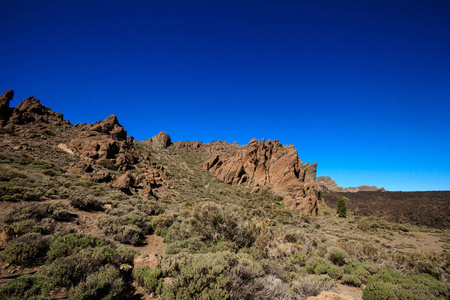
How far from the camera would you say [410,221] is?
31.5m

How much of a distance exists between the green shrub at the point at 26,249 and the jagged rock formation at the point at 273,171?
2776 centimetres

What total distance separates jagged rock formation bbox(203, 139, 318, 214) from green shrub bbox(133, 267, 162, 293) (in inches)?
1021

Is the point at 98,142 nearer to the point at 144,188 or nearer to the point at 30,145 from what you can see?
the point at 30,145

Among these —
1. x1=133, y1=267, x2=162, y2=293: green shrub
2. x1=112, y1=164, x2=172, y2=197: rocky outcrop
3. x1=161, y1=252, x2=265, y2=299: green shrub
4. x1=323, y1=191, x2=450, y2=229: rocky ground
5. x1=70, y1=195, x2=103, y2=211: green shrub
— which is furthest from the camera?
x1=323, y1=191, x2=450, y2=229: rocky ground

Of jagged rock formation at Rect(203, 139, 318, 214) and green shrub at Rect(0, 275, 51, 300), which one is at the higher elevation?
jagged rock formation at Rect(203, 139, 318, 214)

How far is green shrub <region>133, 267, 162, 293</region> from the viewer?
4723 millimetres

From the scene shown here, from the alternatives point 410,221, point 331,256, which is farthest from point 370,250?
point 410,221

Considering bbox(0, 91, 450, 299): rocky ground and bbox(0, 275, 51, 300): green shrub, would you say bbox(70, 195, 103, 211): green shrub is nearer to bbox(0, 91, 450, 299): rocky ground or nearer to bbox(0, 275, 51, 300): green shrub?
bbox(0, 91, 450, 299): rocky ground

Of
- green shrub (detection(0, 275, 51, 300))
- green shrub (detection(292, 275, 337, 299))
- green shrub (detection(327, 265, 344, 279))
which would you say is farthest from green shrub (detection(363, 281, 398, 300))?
green shrub (detection(0, 275, 51, 300))

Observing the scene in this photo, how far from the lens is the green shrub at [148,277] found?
4.72 m

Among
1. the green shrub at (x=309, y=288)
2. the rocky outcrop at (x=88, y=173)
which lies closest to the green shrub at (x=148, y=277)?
the green shrub at (x=309, y=288)

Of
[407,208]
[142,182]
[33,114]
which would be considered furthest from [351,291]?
[33,114]

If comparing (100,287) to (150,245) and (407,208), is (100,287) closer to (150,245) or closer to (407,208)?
(150,245)

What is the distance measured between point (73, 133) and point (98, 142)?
9.27 metres
